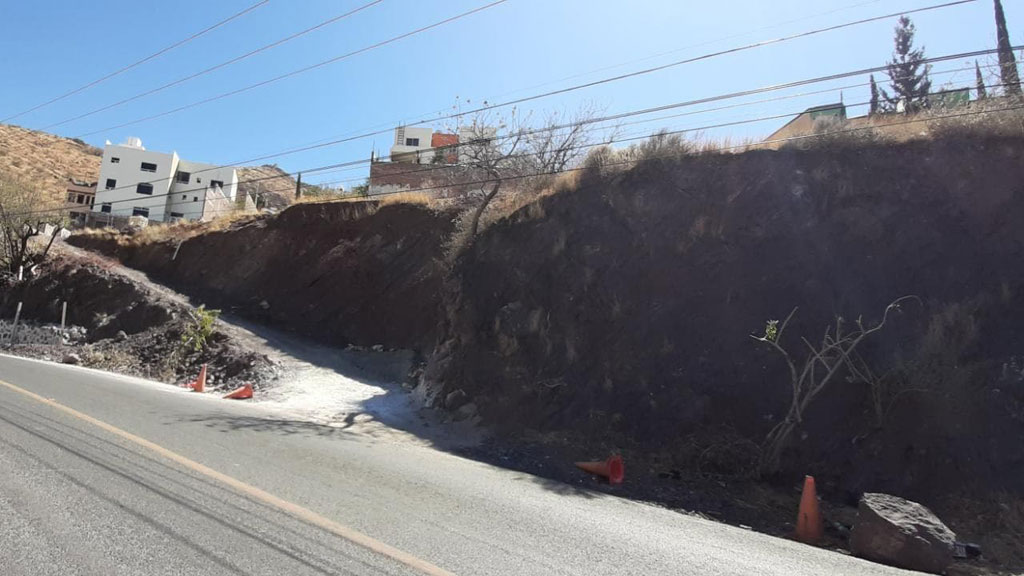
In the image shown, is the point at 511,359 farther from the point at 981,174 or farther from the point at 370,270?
the point at 370,270

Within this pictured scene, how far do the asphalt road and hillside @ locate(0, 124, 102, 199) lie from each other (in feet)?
266

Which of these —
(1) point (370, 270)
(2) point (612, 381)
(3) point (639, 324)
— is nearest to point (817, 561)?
(2) point (612, 381)

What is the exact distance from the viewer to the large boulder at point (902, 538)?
5.30 metres

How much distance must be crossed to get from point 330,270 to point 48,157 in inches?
3721

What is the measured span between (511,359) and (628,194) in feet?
14.7

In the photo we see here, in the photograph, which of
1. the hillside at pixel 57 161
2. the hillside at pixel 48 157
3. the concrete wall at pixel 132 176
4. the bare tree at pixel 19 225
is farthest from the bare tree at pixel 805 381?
the hillside at pixel 48 157

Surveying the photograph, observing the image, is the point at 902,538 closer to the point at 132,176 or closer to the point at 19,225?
the point at 19,225

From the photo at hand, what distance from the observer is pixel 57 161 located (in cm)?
9119

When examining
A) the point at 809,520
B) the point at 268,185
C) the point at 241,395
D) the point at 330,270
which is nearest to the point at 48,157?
the point at 268,185

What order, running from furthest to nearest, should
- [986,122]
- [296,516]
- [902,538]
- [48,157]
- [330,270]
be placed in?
[48,157] < [330,270] < [986,122] < [902,538] < [296,516]

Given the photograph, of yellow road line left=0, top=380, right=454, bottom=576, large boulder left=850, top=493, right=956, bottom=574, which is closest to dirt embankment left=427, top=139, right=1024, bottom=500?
large boulder left=850, top=493, right=956, bottom=574

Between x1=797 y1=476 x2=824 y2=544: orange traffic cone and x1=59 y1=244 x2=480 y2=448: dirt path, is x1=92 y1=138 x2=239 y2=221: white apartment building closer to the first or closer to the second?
x1=59 y1=244 x2=480 y2=448: dirt path

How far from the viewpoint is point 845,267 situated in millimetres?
10094

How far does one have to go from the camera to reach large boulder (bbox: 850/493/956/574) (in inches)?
209
